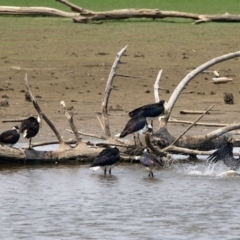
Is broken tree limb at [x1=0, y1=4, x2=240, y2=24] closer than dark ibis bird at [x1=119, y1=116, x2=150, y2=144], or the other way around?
dark ibis bird at [x1=119, y1=116, x2=150, y2=144]

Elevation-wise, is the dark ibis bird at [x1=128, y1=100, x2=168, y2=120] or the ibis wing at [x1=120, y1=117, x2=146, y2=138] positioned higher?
the dark ibis bird at [x1=128, y1=100, x2=168, y2=120]

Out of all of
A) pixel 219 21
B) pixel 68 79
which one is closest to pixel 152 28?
pixel 219 21

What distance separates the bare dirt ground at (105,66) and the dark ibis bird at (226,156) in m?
1.58

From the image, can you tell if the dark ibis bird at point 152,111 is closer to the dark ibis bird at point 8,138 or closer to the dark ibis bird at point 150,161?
the dark ibis bird at point 150,161

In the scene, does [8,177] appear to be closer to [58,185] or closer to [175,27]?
[58,185]

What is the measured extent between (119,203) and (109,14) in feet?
40.5

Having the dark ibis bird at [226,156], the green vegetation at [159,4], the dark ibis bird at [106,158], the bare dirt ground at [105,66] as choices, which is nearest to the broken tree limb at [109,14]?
the bare dirt ground at [105,66]

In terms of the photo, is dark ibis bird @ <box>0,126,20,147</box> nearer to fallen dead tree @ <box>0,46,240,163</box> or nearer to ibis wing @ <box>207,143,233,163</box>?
fallen dead tree @ <box>0,46,240,163</box>

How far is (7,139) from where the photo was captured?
37.9 ft

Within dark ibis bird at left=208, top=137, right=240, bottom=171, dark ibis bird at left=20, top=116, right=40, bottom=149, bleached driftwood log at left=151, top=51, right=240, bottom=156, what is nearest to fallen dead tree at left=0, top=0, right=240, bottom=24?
bleached driftwood log at left=151, top=51, right=240, bottom=156

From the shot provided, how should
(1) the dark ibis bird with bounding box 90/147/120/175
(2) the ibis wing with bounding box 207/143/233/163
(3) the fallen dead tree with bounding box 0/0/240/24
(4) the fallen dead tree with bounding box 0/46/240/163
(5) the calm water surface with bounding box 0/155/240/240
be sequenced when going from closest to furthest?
(5) the calm water surface with bounding box 0/155/240/240 < (1) the dark ibis bird with bounding box 90/147/120/175 < (2) the ibis wing with bounding box 207/143/233/163 < (4) the fallen dead tree with bounding box 0/46/240/163 < (3) the fallen dead tree with bounding box 0/0/240/24

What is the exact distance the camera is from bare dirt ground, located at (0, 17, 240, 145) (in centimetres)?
1489

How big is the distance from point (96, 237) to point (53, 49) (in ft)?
36.1

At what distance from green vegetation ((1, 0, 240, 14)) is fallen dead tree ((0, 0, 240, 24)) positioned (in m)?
2.35
